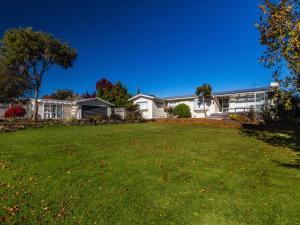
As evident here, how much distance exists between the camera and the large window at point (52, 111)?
1211 inches

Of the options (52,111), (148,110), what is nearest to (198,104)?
(148,110)

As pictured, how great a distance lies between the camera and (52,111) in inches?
1234

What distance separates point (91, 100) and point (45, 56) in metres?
9.43

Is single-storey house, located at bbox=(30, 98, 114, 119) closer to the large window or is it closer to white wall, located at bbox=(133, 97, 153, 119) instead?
the large window

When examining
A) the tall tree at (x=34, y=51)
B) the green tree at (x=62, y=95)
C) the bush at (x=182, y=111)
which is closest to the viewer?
the tall tree at (x=34, y=51)

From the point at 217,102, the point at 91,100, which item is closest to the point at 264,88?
the point at 217,102

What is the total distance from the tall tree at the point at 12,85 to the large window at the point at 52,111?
3.36m

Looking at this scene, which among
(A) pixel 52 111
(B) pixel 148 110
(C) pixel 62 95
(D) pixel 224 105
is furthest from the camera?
(C) pixel 62 95

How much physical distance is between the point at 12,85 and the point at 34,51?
21.2ft

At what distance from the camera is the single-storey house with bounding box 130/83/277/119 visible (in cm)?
3069

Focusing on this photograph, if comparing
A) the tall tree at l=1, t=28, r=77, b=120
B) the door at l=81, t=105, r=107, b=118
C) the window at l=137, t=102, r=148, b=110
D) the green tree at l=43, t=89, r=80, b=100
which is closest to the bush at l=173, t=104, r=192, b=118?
the window at l=137, t=102, r=148, b=110

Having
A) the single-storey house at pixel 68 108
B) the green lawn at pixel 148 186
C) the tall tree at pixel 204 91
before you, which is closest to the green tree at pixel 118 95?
the single-storey house at pixel 68 108

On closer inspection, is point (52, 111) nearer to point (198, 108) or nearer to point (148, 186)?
point (198, 108)

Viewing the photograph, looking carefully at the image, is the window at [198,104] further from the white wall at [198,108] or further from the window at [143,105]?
the window at [143,105]
